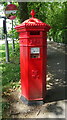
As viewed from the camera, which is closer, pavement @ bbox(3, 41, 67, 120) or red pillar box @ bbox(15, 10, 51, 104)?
pavement @ bbox(3, 41, 67, 120)

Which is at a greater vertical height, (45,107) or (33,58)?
(33,58)

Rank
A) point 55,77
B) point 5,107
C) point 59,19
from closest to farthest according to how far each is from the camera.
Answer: point 5,107 < point 55,77 < point 59,19

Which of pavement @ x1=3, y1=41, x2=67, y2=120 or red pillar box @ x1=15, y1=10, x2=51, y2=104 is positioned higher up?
red pillar box @ x1=15, y1=10, x2=51, y2=104

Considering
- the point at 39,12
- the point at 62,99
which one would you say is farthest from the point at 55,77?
the point at 39,12

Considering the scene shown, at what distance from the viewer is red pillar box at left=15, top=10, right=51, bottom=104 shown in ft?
12.1

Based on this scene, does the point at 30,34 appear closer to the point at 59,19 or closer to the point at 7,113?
the point at 7,113

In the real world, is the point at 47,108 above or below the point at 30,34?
below

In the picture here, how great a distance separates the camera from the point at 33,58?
382 centimetres

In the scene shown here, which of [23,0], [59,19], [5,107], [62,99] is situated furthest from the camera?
[59,19]

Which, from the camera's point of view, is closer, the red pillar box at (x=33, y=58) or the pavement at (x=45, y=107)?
the pavement at (x=45, y=107)

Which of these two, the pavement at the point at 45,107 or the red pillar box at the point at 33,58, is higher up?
the red pillar box at the point at 33,58

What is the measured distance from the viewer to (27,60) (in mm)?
3828

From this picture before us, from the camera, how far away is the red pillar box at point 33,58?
Answer: 3701 millimetres

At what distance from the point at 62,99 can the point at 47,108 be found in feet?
2.04
